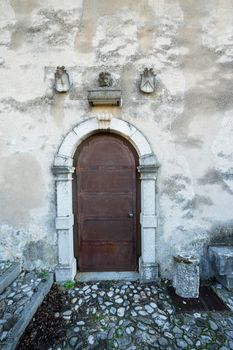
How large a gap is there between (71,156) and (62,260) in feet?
5.15

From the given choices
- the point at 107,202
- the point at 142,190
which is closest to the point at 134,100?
the point at 142,190

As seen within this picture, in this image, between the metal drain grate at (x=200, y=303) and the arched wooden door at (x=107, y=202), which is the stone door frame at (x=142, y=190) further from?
the metal drain grate at (x=200, y=303)

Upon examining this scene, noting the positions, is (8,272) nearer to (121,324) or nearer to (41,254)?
(41,254)

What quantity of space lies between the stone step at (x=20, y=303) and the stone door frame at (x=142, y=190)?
0.32 m

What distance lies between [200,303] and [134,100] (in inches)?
115

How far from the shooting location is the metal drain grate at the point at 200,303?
2551 millimetres

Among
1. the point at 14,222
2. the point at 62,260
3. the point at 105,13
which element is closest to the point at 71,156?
the point at 14,222

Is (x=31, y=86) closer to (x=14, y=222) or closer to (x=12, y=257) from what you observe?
(x=14, y=222)

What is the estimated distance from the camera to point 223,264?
2.84 metres

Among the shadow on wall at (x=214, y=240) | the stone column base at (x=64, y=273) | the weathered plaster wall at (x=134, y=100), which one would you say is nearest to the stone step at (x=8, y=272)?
the weathered plaster wall at (x=134, y=100)

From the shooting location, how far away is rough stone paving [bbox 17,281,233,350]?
6.83 feet

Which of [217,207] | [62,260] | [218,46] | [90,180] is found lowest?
[62,260]

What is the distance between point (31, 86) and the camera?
3148 millimetres

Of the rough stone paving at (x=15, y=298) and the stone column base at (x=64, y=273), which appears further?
→ the stone column base at (x=64, y=273)
